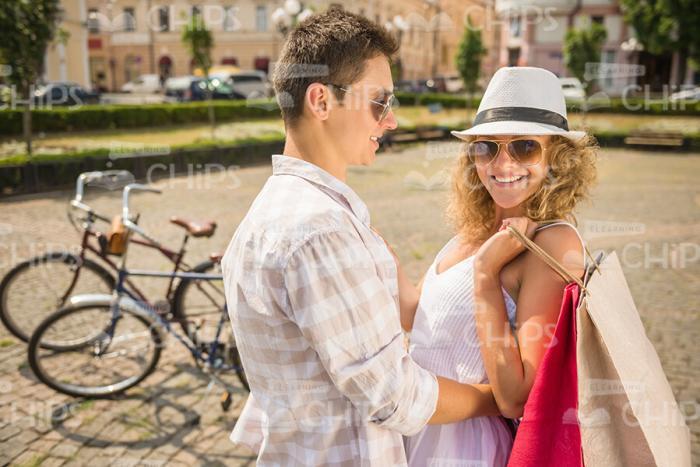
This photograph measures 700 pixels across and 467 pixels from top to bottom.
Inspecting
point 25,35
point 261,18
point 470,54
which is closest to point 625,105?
point 470,54

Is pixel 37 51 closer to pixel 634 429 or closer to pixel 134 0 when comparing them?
pixel 634 429

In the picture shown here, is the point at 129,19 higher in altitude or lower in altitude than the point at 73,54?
higher

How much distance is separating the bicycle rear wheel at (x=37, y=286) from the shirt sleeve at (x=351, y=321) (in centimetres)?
370

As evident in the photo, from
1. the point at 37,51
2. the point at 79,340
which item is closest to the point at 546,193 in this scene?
the point at 79,340

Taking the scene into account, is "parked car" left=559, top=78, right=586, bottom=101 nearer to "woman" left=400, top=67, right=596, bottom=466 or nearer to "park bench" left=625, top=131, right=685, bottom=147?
"park bench" left=625, top=131, right=685, bottom=147

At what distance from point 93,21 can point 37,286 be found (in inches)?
1604

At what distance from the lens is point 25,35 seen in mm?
11180

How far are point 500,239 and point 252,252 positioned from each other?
0.74 meters

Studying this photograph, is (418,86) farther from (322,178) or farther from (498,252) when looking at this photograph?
(322,178)

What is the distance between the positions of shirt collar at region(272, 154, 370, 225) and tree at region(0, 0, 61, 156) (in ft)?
39.1

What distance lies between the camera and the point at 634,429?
1397 mm

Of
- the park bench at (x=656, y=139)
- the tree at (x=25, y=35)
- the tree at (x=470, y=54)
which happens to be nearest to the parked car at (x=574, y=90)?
the tree at (x=470, y=54)

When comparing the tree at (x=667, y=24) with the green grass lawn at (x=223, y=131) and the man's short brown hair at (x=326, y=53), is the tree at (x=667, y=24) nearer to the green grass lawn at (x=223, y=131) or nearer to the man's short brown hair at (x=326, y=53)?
the green grass lawn at (x=223, y=131)

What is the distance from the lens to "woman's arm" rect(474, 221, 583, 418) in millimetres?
1548
